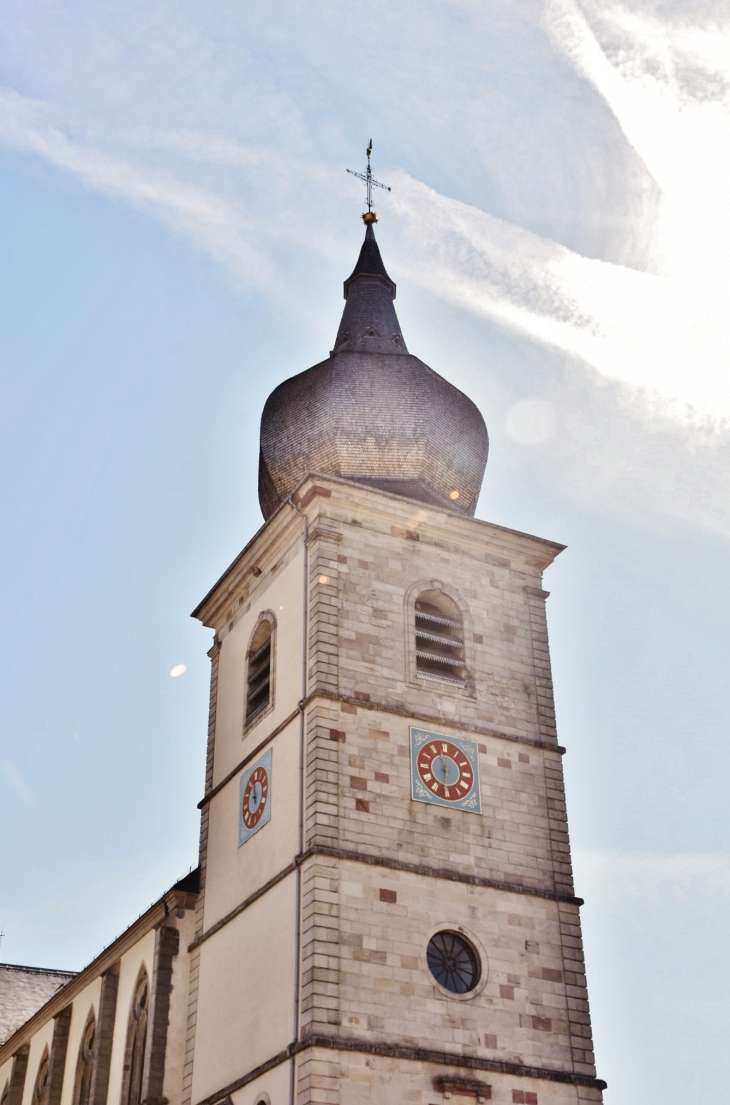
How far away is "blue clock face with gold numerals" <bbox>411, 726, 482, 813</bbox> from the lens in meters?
25.7

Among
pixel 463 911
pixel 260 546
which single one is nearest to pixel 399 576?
pixel 260 546

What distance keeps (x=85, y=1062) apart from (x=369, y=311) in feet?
59.2

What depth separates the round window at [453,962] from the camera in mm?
24016

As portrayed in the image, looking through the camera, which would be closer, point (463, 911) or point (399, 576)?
point (463, 911)

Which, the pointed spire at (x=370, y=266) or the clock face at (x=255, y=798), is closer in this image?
the clock face at (x=255, y=798)

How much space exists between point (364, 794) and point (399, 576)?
4.81m

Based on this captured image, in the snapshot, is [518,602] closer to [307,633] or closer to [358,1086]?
[307,633]

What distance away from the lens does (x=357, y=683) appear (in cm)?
2616

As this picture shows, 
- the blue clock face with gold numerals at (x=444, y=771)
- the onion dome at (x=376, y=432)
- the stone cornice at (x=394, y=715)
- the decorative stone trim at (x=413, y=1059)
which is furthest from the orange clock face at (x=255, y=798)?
the onion dome at (x=376, y=432)

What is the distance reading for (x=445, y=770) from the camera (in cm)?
2609

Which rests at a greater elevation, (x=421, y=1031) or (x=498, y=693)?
(x=498, y=693)

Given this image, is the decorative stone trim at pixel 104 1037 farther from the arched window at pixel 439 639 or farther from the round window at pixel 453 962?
the arched window at pixel 439 639

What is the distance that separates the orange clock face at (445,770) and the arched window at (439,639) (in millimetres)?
1406

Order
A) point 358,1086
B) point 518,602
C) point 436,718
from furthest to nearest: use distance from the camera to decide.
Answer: point 518,602
point 436,718
point 358,1086
